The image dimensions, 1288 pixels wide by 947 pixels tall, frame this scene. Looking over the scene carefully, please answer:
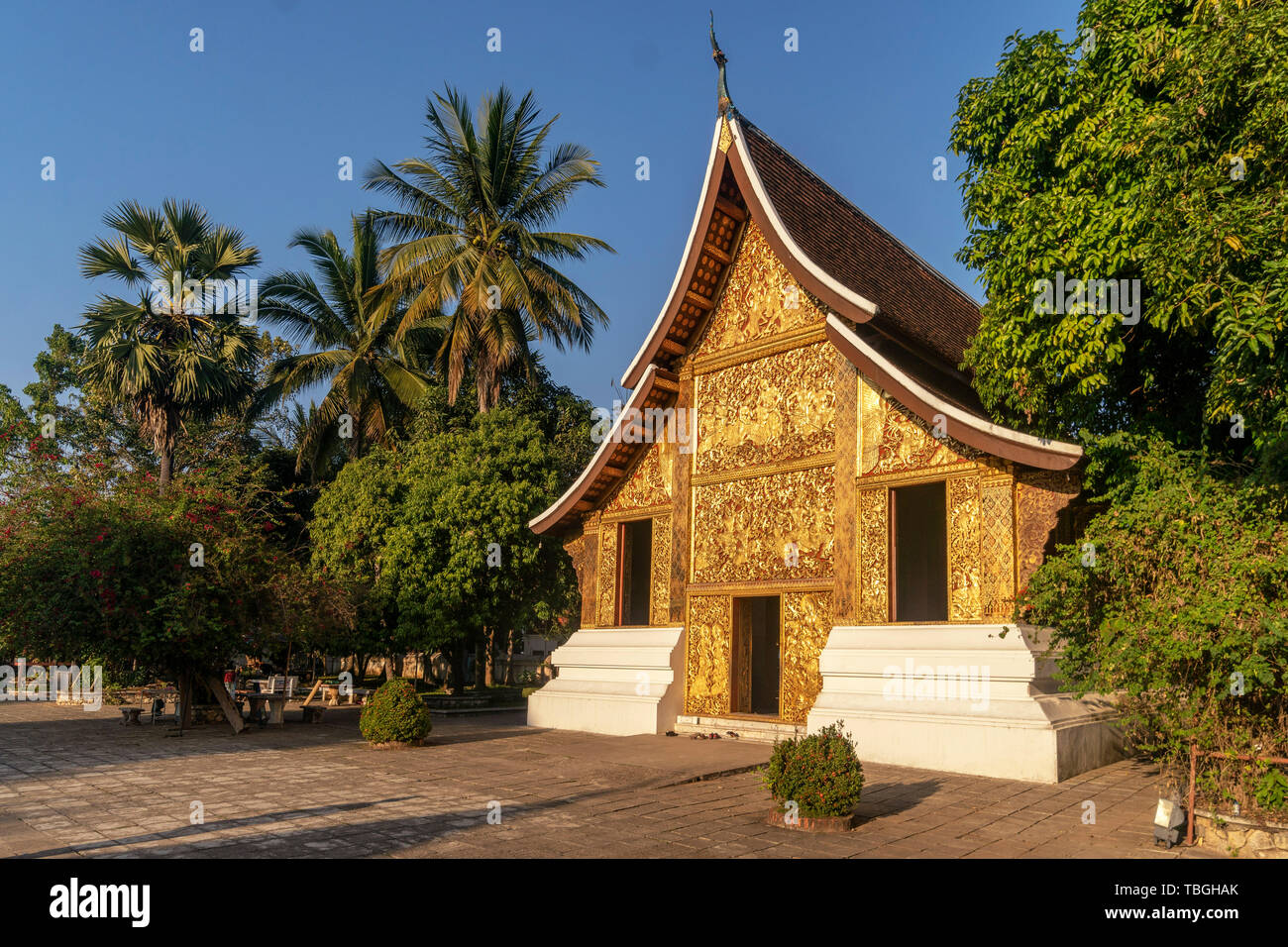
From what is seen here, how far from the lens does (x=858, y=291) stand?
14617mm

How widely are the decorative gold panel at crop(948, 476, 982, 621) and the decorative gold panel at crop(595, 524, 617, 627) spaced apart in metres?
6.57

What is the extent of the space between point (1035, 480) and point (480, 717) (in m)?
12.7

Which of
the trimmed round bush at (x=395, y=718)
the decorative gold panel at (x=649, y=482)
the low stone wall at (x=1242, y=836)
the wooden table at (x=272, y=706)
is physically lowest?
the wooden table at (x=272, y=706)

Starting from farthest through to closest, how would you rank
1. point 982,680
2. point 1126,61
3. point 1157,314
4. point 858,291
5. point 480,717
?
point 480,717 < point 858,291 < point 982,680 < point 1126,61 < point 1157,314

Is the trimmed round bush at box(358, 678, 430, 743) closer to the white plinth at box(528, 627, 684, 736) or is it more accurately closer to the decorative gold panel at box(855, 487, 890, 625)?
the white plinth at box(528, 627, 684, 736)

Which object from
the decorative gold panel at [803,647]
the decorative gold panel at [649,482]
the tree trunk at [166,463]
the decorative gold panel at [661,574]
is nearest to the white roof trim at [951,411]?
the decorative gold panel at [803,647]

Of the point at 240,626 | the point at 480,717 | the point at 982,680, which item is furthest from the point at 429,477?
the point at 982,680

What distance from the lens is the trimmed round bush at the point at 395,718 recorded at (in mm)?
13648

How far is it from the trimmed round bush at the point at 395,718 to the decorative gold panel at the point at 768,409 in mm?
5963

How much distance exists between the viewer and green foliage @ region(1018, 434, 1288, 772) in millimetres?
6984

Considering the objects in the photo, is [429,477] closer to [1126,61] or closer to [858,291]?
[858,291]

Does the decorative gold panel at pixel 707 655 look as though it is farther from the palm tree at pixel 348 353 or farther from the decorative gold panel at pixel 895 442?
the palm tree at pixel 348 353
